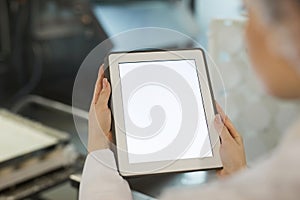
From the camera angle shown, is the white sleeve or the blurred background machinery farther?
the blurred background machinery

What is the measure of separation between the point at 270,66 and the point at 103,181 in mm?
333

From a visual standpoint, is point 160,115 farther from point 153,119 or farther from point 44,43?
point 44,43

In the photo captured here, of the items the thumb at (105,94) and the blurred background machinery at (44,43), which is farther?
the blurred background machinery at (44,43)

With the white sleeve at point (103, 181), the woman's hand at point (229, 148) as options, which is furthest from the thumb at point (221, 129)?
the white sleeve at point (103, 181)

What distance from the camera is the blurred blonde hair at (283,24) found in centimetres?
33

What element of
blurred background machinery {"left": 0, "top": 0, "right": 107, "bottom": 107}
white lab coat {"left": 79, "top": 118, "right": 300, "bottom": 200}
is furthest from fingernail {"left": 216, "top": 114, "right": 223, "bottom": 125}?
blurred background machinery {"left": 0, "top": 0, "right": 107, "bottom": 107}

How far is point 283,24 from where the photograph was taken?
342 millimetres

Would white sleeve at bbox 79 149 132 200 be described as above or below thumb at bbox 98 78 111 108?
below

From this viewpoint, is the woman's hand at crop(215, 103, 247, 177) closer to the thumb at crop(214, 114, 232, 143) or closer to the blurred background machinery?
the thumb at crop(214, 114, 232, 143)

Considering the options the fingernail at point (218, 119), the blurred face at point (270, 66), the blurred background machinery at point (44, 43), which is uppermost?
the blurred face at point (270, 66)

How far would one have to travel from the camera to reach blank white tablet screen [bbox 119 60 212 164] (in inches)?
24.5

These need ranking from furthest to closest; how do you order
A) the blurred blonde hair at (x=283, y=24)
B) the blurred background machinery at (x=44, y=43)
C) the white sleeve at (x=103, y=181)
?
1. the blurred background machinery at (x=44, y=43)
2. the white sleeve at (x=103, y=181)
3. the blurred blonde hair at (x=283, y=24)

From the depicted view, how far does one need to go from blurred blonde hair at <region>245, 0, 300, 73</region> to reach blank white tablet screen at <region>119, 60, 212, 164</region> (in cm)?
29

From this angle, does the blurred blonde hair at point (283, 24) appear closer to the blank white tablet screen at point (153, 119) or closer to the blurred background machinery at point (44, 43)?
the blank white tablet screen at point (153, 119)
